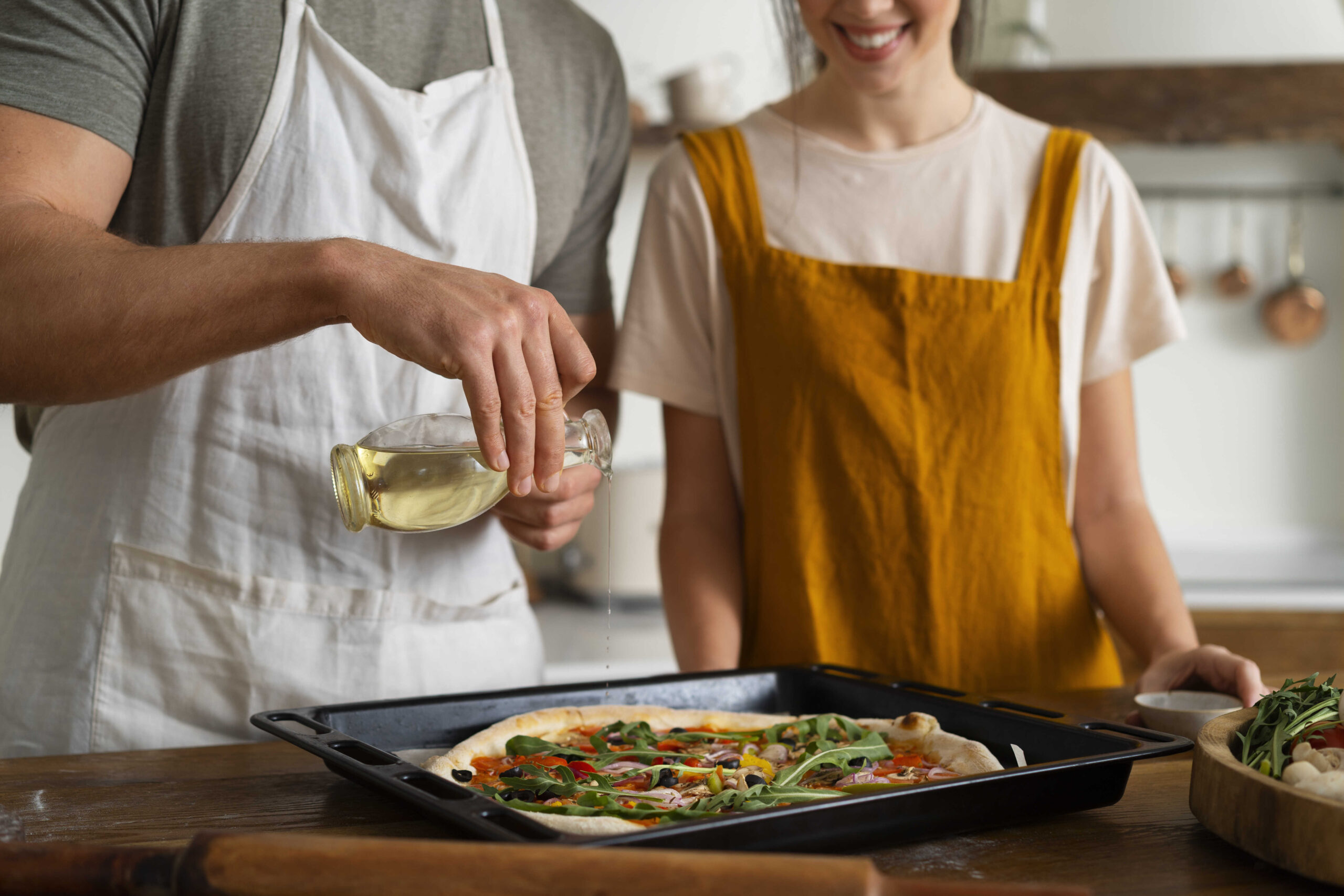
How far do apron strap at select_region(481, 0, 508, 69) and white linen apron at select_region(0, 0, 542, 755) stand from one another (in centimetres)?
9

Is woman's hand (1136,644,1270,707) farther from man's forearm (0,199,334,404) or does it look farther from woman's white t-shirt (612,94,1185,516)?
man's forearm (0,199,334,404)

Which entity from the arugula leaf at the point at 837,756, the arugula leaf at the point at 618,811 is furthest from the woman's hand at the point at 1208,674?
the arugula leaf at the point at 618,811

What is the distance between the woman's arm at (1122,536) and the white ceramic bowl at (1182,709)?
0.78ft

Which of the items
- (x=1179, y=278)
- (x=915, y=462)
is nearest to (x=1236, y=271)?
(x=1179, y=278)

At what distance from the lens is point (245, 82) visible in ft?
3.84

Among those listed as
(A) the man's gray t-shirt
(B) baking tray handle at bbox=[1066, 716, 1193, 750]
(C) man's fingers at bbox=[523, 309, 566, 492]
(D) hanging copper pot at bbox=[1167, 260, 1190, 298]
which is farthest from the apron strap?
(D) hanging copper pot at bbox=[1167, 260, 1190, 298]

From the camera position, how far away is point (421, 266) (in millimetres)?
870

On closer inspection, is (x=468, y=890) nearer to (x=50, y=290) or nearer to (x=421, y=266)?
(x=421, y=266)

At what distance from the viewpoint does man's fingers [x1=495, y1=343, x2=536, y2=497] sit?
838 mm

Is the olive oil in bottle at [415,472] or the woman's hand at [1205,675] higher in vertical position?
the olive oil in bottle at [415,472]

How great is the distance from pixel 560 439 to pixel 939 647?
2.41ft

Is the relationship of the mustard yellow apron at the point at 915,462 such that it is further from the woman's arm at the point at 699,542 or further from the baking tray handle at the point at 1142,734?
the baking tray handle at the point at 1142,734

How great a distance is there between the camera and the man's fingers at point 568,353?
883mm

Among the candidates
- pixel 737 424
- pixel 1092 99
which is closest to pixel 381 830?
pixel 737 424
